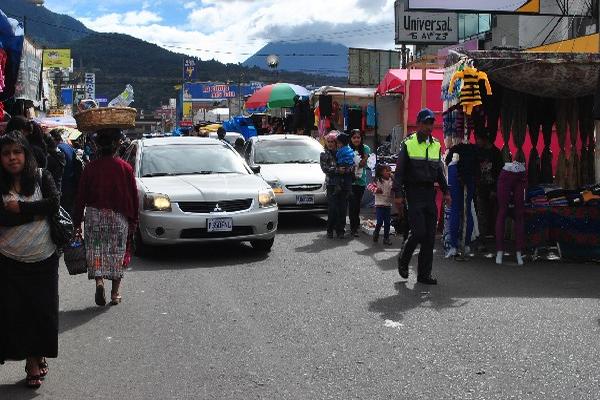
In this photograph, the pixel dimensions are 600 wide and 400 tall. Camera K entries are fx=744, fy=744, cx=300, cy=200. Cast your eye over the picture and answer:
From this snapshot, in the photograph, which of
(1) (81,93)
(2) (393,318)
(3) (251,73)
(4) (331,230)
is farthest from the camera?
(3) (251,73)

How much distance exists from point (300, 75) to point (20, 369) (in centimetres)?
12788

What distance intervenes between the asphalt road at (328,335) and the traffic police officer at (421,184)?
1.33 ft

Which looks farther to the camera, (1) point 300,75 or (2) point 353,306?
(1) point 300,75

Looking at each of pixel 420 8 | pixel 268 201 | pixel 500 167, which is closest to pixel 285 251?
pixel 268 201

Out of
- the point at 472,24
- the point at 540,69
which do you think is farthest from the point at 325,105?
the point at 472,24

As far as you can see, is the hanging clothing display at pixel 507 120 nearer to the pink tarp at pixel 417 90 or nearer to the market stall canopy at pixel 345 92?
the pink tarp at pixel 417 90

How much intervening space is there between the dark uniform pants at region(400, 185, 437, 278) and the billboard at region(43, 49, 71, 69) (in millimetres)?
51388

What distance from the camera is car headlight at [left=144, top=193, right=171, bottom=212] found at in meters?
9.64

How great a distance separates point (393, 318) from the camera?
6703 mm

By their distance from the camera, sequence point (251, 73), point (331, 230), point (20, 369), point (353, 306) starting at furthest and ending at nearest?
point (251, 73) < point (331, 230) < point (353, 306) < point (20, 369)

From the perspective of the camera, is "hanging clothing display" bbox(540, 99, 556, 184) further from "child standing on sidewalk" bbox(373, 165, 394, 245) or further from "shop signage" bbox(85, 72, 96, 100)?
"shop signage" bbox(85, 72, 96, 100)

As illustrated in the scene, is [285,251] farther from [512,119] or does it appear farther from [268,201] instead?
[512,119]

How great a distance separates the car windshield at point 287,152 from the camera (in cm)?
1454

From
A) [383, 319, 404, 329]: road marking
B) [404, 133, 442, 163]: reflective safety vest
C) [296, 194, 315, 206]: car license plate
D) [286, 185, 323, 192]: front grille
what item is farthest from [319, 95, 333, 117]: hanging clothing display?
[383, 319, 404, 329]: road marking
